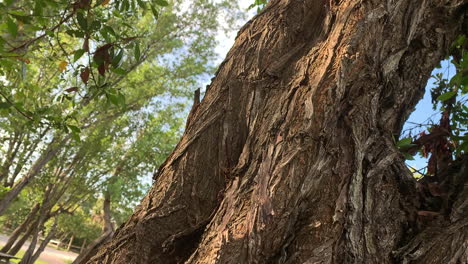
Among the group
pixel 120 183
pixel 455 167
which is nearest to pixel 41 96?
pixel 120 183

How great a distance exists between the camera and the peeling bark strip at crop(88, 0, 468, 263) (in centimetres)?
152

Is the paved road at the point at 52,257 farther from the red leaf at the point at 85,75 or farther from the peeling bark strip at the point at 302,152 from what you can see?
the peeling bark strip at the point at 302,152

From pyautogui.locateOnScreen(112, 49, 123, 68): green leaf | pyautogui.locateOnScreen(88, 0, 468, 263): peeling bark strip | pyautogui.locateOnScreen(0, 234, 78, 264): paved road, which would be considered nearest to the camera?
pyautogui.locateOnScreen(88, 0, 468, 263): peeling bark strip

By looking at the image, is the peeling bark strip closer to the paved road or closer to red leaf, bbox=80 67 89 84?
red leaf, bbox=80 67 89 84

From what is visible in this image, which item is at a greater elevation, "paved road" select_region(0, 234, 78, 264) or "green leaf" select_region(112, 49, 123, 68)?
"paved road" select_region(0, 234, 78, 264)

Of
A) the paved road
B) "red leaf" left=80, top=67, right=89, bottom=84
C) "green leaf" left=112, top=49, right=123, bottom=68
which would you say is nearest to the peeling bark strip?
"green leaf" left=112, top=49, right=123, bottom=68

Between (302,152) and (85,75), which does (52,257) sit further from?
(302,152)

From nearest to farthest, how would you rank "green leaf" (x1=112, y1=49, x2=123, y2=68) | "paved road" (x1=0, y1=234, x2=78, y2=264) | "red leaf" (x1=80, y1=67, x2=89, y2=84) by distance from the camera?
1. "green leaf" (x1=112, y1=49, x2=123, y2=68)
2. "red leaf" (x1=80, y1=67, x2=89, y2=84)
3. "paved road" (x1=0, y1=234, x2=78, y2=264)

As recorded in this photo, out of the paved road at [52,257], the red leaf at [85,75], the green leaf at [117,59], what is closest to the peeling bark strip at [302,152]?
the green leaf at [117,59]

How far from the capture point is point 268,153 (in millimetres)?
1629

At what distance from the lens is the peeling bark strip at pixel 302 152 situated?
1.52m

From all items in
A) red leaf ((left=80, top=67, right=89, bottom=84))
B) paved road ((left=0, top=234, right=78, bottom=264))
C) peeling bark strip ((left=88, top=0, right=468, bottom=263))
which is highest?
paved road ((left=0, top=234, right=78, bottom=264))

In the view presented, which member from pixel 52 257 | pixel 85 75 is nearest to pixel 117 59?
pixel 85 75

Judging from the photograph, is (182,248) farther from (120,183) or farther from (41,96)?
(120,183)
